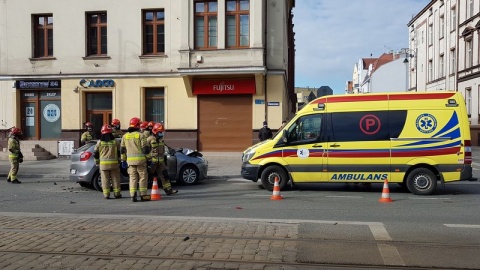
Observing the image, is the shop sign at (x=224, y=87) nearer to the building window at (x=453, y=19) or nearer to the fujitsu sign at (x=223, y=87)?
the fujitsu sign at (x=223, y=87)

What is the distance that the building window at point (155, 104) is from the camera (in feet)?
72.4

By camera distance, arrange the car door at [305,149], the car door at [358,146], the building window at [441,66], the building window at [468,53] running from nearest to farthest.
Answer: the car door at [358,146] < the car door at [305,149] < the building window at [468,53] < the building window at [441,66]

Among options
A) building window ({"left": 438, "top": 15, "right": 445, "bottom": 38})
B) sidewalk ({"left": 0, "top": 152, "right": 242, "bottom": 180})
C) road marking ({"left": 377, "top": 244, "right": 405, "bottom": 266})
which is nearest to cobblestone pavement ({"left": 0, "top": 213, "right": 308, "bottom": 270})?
road marking ({"left": 377, "top": 244, "right": 405, "bottom": 266})

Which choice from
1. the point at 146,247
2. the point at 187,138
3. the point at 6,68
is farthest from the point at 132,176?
the point at 6,68

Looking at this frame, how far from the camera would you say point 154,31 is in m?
21.9

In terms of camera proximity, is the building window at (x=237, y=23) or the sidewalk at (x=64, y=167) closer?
the sidewalk at (x=64, y=167)

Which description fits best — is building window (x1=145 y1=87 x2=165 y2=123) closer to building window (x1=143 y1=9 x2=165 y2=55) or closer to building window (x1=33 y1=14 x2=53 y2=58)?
building window (x1=143 y1=9 x2=165 y2=55)

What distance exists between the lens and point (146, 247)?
6.01 metres

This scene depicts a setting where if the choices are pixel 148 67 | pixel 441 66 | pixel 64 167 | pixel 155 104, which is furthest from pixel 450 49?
pixel 64 167

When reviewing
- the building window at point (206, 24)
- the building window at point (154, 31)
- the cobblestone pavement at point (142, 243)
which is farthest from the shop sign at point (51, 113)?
the cobblestone pavement at point (142, 243)

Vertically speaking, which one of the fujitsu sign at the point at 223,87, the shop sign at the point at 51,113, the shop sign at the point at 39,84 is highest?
the shop sign at the point at 39,84

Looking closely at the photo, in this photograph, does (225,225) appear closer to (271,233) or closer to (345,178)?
(271,233)

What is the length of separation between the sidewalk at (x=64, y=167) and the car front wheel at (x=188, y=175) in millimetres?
1789

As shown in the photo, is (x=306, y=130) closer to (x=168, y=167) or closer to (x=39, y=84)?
(x=168, y=167)
